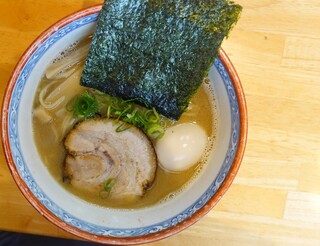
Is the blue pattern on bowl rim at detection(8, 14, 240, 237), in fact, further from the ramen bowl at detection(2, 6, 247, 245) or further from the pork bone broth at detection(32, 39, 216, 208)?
the pork bone broth at detection(32, 39, 216, 208)

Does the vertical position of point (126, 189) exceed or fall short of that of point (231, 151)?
it falls short

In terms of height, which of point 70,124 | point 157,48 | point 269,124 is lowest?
point 269,124

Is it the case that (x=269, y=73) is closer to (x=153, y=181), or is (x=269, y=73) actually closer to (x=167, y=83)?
(x=167, y=83)

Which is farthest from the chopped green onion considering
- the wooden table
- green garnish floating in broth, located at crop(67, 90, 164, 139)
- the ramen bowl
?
the wooden table

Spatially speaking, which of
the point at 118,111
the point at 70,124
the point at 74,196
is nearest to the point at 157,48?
the point at 118,111

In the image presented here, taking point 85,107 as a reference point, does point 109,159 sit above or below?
below

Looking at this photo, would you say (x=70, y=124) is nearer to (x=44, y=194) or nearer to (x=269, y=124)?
(x=44, y=194)

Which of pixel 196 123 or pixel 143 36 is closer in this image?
pixel 143 36

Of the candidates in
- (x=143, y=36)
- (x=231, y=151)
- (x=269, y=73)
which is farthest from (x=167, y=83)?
(x=269, y=73)
